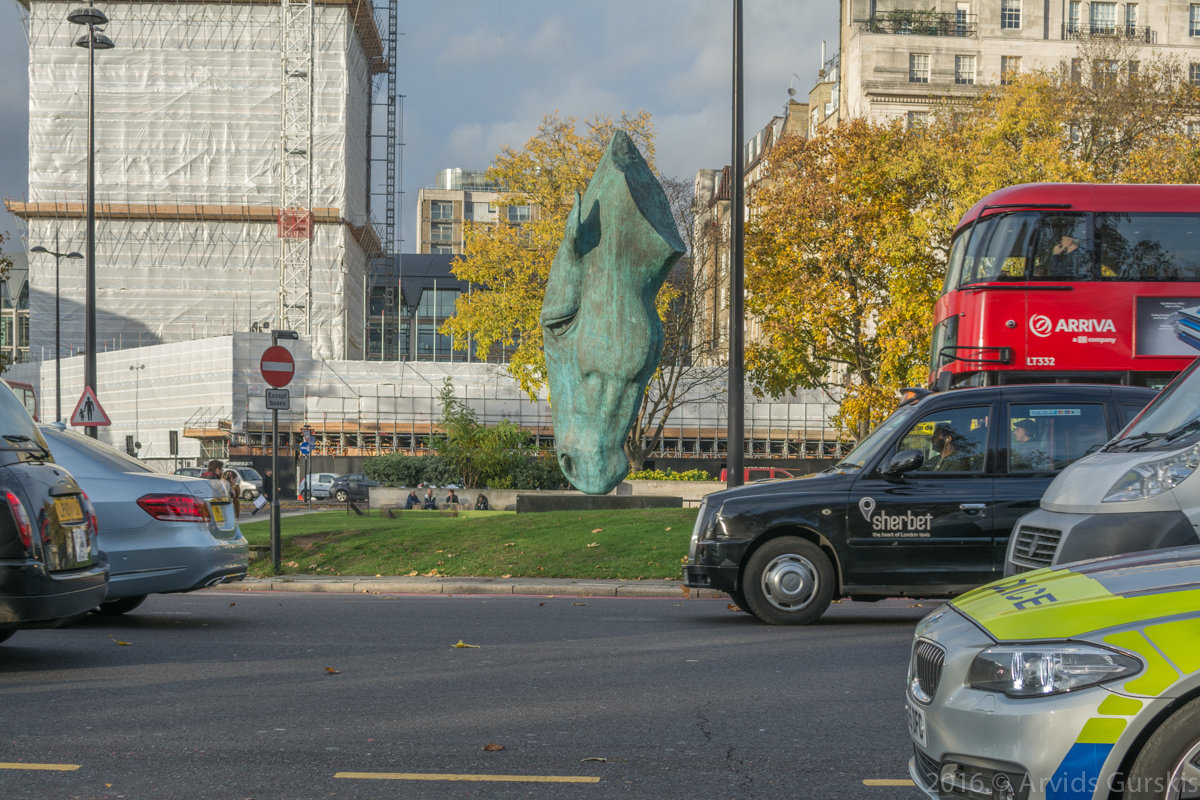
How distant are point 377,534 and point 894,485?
8454 mm

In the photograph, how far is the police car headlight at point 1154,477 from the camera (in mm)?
5832

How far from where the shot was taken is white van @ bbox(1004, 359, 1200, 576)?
5742 millimetres

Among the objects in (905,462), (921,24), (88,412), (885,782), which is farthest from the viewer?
(921,24)

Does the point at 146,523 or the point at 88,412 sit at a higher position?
the point at 88,412

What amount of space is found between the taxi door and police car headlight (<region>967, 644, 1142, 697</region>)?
249 inches

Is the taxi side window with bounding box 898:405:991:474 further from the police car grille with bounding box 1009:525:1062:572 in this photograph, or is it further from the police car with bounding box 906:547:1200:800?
the police car with bounding box 906:547:1200:800

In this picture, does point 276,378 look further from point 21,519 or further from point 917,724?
point 917,724

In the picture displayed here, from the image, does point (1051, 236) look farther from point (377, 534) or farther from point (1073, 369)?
point (377, 534)

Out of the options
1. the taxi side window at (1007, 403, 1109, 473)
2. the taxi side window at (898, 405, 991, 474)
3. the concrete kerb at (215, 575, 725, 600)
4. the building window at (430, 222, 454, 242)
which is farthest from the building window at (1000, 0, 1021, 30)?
the building window at (430, 222, 454, 242)

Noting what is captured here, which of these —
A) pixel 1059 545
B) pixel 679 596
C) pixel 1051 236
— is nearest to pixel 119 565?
pixel 679 596

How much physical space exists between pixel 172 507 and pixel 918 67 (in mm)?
57166

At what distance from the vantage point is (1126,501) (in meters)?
5.87

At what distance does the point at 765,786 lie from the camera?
4945 mm

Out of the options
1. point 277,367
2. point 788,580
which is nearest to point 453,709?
point 788,580
